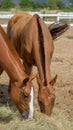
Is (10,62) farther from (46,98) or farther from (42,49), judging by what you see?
(42,49)

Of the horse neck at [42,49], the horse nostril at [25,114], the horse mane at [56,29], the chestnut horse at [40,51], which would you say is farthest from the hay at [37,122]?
the horse mane at [56,29]

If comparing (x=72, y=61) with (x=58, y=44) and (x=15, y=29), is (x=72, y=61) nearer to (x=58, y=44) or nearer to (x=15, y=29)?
(x=15, y=29)

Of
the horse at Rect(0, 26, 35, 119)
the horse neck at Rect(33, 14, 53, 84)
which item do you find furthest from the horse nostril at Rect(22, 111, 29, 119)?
the horse neck at Rect(33, 14, 53, 84)

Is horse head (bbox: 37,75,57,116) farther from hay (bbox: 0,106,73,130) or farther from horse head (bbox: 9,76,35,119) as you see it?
horse head (bbox: 9,76,35,119)

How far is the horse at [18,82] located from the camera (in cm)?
503

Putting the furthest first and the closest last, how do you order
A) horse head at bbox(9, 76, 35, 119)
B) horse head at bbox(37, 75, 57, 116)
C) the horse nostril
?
horse head at bbox(37, 75, 57, 116) < the horse nostril < horse head at bbox(9, 76, 35, 119)

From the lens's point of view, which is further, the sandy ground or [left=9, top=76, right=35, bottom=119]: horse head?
the sandy ground

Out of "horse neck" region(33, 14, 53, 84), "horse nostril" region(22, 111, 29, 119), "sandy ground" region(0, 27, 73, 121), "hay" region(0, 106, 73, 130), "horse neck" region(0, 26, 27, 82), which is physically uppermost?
"horse neck" region(0, 26, 27, 82)

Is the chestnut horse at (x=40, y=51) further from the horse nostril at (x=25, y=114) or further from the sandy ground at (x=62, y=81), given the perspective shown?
the sandy ground at (x=62, y=81)

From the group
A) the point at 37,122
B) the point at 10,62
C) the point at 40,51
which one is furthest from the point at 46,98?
the point at 40,51

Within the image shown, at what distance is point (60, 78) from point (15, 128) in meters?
4.08

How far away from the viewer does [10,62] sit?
5.24 meters

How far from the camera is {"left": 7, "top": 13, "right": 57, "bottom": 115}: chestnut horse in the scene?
18.3 feet

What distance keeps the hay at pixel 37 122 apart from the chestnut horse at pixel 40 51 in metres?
0.23
